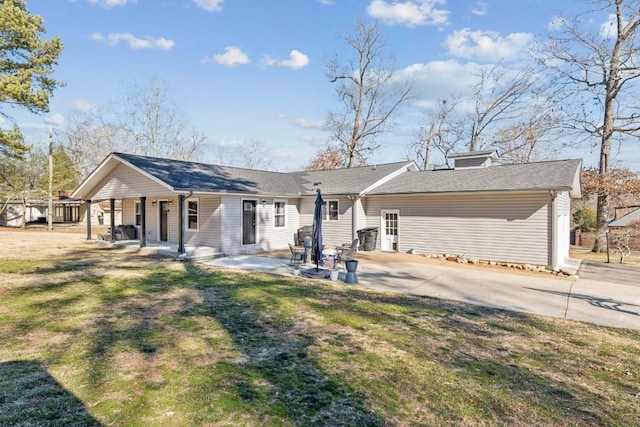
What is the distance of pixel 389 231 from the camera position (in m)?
15.6

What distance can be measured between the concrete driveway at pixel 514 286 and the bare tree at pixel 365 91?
2092 cm

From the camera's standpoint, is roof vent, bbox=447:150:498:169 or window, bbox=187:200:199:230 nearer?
window, bbox=187:200:199:230

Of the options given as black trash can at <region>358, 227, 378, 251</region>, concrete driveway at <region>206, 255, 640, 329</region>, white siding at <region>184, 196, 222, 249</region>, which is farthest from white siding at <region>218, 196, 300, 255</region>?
black trash can at <region>358, 227, 378, 251</region>

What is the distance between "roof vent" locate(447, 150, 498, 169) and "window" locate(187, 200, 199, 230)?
12259 mm

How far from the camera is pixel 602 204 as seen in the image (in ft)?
59.1

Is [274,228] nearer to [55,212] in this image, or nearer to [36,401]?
[36,401]

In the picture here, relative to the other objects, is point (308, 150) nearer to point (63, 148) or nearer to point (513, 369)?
point (63, 148)

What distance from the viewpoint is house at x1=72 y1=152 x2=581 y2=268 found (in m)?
12.2

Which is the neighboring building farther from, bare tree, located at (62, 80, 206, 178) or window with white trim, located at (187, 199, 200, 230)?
window with white trim, located at (187, 199, 200, 230)

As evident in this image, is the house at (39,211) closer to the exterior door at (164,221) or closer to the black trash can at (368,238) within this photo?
the exterior door at (164,221)

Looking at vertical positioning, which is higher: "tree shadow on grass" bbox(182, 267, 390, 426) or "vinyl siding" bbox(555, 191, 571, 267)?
"vinyl siding" bbox(555, 191, 571, 267)

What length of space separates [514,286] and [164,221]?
15233 mm

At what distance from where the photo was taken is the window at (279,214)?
1658 centimetres

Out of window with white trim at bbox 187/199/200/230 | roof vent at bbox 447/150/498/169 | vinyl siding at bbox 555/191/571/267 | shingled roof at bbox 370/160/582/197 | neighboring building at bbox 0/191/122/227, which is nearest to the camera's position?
shingled roof at bbox 370/160/582/197
